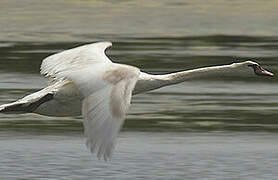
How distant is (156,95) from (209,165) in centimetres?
351

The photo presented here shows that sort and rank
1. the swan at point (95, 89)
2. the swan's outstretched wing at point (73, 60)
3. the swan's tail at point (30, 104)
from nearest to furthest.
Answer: the swan at point (95, 89) < the swan's tail at point (30, 104) < the swan's outstretched wing at point (73, 60)

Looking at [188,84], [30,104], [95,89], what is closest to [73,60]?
[30,104]

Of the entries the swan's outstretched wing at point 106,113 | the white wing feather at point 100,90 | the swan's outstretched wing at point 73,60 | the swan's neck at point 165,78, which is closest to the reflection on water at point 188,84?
the swan's neck at point 165,78

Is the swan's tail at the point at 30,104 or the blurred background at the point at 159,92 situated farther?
the blurred background at the point at 159,92

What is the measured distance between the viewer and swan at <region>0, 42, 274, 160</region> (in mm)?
8055

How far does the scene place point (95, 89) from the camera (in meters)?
8.61

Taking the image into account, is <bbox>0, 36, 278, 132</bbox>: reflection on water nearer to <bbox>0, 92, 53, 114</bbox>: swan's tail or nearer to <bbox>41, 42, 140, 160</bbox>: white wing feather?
<bbox>41, 42, 140, 160</bbox>: white wing feather

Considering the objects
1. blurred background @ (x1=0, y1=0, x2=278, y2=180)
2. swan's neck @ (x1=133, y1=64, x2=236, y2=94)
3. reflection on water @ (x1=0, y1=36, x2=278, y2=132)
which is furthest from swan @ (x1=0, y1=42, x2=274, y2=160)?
reflection on water @ (x1=0, y1=36, x2=278, y2=132)

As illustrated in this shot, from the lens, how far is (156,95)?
15.2m

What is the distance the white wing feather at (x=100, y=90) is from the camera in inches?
313

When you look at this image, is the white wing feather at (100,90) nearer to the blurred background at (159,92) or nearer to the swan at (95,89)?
the swan at (95,89)

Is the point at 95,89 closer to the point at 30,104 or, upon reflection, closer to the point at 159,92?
the point at 30,104

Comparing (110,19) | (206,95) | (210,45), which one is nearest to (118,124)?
(206,95)

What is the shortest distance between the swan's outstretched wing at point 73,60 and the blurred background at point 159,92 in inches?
48.0
